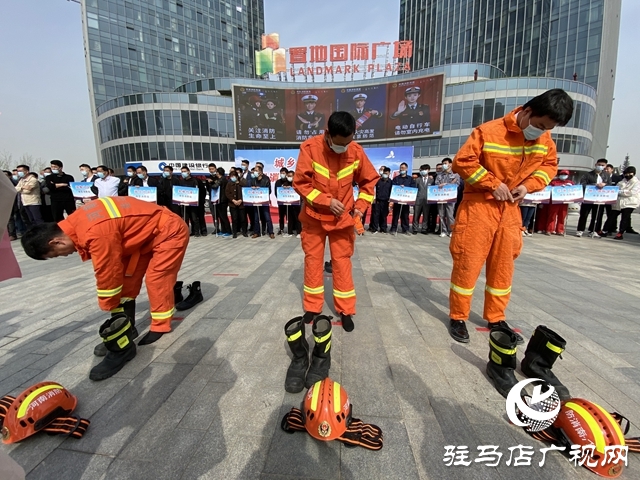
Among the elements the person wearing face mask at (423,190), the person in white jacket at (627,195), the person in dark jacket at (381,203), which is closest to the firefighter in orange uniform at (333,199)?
the person in dark jacket at (381,203)

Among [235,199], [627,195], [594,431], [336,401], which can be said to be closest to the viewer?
[594,431]

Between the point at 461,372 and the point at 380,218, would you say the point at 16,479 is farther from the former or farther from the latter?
the point at 380,218

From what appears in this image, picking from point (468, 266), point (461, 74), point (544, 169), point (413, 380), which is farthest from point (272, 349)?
point (461, 74)

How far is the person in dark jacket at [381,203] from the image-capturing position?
30.7ft

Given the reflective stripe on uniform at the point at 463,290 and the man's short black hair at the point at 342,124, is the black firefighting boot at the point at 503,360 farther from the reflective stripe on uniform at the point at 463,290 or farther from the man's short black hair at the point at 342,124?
the man's short black hair at the point at 342,124

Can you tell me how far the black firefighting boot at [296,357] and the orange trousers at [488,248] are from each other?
1.49m

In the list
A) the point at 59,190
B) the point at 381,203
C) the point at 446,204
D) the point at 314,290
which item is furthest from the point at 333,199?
the point at 59,190

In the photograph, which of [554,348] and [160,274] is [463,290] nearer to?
[554,348]

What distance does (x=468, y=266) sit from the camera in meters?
2.52

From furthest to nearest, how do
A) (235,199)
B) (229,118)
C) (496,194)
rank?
(229,118)
(235,199)
(496,194)

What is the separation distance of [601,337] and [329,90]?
124 feet

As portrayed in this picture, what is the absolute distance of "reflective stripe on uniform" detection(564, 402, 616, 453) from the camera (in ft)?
4.50

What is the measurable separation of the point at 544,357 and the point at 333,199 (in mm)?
1905

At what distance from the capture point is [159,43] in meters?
56.6
